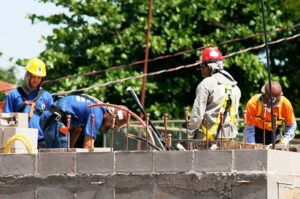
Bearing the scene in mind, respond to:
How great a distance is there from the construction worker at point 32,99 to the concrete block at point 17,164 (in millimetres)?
1550

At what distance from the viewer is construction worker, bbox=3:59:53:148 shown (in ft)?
32.2

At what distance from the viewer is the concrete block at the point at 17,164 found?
26.5 feet

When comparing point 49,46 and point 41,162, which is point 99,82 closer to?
point 49,46

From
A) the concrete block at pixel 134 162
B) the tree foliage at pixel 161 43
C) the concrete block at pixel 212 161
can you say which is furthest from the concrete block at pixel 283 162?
the tree foliage at pixel 161 43

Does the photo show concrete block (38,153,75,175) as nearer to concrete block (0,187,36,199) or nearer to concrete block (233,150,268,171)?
concrete block (0,187,36,199)

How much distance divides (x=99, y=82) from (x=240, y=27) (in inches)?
136

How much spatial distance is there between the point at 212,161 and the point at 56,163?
1620 mm

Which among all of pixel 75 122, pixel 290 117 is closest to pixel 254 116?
pixel 290 117

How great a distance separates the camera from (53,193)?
311 inches

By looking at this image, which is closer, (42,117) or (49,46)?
(42,117)

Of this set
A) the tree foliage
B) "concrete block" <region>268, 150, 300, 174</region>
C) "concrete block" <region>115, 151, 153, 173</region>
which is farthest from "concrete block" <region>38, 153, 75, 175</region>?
the tree foliage

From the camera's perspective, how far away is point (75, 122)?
991cm

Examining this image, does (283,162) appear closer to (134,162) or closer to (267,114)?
(134,162)

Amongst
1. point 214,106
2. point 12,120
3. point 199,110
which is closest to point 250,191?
point 199,110
